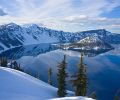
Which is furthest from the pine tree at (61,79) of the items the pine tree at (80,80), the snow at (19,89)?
the pine tree at (80,80)

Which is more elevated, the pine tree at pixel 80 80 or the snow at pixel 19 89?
the pine tree at pixel 80 80

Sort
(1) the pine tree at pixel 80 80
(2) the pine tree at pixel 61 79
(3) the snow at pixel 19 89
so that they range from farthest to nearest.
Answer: (2) the pine tree at pixel 61 79
(1) the pine tree at pixel 80 80
(3) the snow at pixel 19 89

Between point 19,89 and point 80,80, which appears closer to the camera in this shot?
point 80,80

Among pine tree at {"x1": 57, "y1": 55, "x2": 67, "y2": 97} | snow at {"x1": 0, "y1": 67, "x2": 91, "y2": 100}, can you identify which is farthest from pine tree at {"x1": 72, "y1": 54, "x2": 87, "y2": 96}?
snow at {"x1": 0, "y1": 67, "x2": 91, "y2": 100}

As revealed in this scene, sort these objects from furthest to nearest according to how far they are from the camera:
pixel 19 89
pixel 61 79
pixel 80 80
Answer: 1. pixel 61 79
2. pixel 19 89
3. pixel 80 80

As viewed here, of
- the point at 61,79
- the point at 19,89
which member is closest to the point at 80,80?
the point at 61,79

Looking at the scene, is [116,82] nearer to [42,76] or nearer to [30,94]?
[42,76]

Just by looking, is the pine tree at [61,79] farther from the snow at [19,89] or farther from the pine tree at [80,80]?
the pine tree at [80,80]

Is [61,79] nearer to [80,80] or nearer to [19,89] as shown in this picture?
[80,80]

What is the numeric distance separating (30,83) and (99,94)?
7095cm

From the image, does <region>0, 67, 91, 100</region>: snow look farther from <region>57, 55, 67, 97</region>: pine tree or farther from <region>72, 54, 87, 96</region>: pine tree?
<region>72, 54, 87, 96</region>: pine tree

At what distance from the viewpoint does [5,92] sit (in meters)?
63.0

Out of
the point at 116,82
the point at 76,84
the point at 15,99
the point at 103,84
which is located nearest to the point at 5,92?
the point at 15,99

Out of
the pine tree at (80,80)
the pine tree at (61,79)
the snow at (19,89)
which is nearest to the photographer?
the snow at (19,89)
